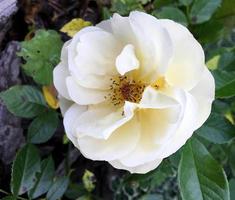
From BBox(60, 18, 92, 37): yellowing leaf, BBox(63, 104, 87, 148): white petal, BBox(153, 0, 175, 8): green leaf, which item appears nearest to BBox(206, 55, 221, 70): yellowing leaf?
BBox(153, 0, 175, 8): green leaf

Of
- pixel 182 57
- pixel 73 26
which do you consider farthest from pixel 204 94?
pixel 73 26

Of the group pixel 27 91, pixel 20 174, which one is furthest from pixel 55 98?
pixel 20 174

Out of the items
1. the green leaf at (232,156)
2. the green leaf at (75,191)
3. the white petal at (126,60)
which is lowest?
the green leaf at (75,191)

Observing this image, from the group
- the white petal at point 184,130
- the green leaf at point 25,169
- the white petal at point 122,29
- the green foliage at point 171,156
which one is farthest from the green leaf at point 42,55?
the white petal at point 184,130

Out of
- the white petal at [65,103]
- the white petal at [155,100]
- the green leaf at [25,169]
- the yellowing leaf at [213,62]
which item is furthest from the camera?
A: the yellowing leaf at [213,62]

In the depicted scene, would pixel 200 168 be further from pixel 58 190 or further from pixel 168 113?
pixel 58 190

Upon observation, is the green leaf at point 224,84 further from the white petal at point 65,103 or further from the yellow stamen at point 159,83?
the white petal at point 65,103

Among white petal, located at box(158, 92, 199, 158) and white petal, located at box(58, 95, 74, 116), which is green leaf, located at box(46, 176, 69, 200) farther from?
white petal, located at box(158, 92, 199, 158)
